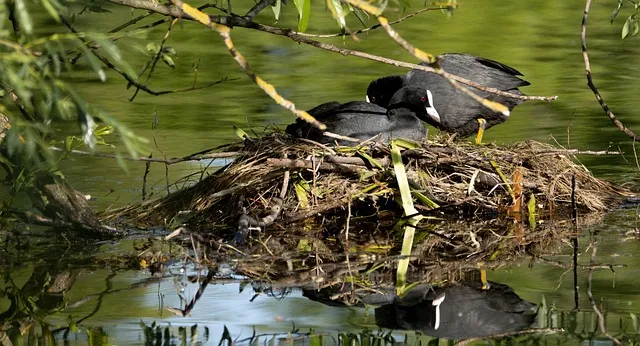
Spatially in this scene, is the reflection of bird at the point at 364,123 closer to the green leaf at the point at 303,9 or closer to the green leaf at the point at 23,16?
the green leaf at the point at 303,9

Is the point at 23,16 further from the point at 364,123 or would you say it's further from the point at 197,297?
the point at 364,123

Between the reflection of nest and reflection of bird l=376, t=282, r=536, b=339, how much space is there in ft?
2.39

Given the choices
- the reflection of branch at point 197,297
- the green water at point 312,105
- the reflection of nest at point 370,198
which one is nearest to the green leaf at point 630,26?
the reflection of nest at point 370,198

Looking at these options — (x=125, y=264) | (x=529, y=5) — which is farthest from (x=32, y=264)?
(x=529, y=5)

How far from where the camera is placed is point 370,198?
6.44m

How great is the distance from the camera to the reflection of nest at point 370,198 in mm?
5906

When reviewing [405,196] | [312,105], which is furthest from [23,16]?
[312,105]

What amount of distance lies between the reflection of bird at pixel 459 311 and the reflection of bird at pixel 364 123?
78.7 inches

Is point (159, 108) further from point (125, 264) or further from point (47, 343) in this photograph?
point (47, 343)

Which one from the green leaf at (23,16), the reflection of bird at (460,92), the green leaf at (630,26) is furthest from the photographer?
the reflection of bird at (460,92)

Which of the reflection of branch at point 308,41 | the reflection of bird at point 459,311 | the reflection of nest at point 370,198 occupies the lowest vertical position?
the reflection of bird at point 459,311

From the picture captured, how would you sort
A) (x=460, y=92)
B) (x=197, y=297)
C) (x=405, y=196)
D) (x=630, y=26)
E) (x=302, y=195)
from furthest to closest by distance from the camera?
1. (x=460, y=92)
2. (x=302, y=195)
3. (x=405, y=196)
4. (x=630, y=26)
5. (x=197, y=297)

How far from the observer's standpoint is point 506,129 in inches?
355

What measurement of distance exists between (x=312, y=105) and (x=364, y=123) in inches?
109
